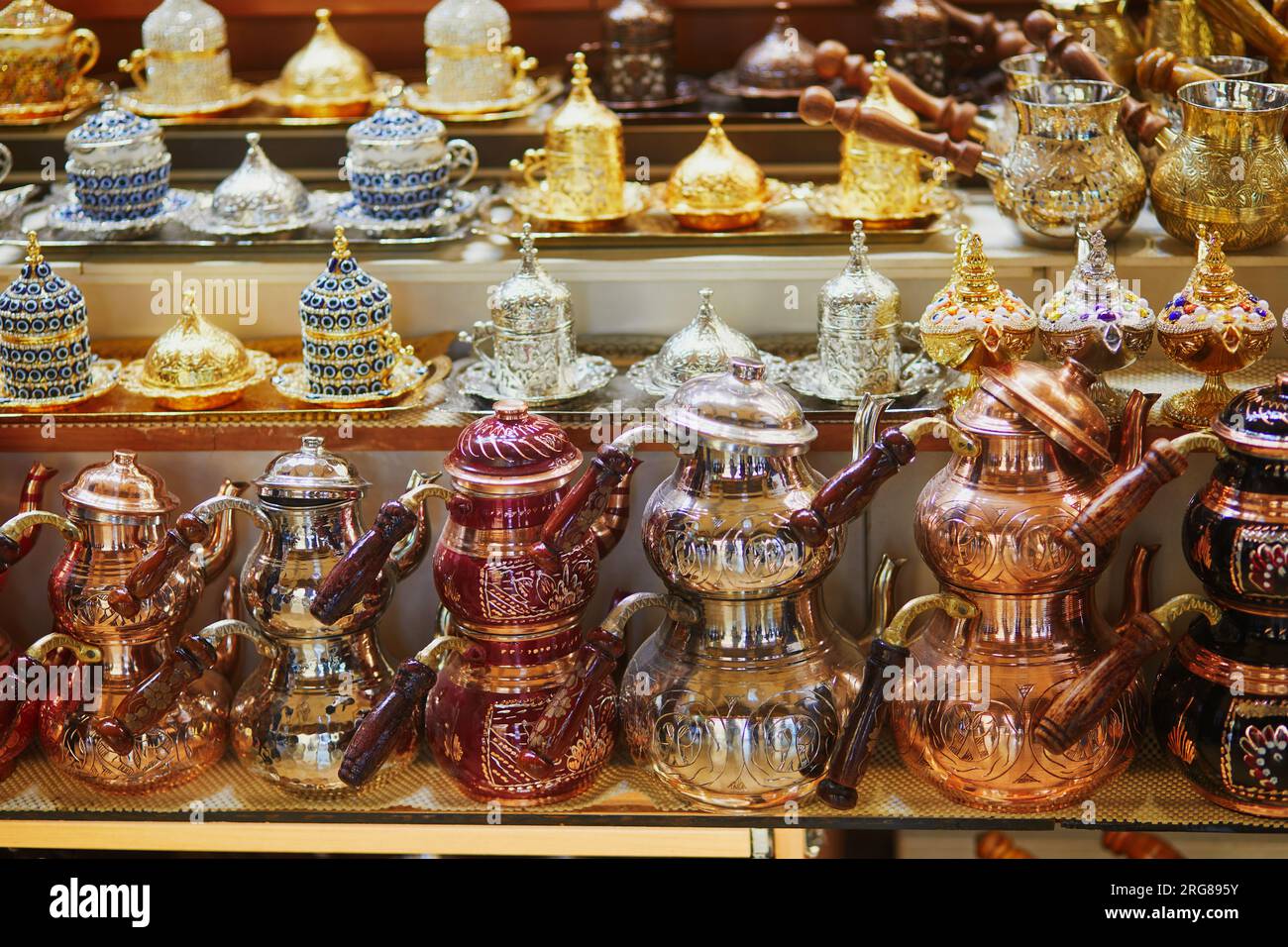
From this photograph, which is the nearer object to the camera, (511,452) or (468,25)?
(511,452)

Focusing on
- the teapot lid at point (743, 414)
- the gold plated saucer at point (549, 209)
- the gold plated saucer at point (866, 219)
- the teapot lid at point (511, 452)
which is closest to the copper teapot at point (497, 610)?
the teapot lid at point (511, 452)

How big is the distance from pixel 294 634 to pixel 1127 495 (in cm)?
98

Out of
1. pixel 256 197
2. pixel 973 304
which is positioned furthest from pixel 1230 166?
pixel 256 197

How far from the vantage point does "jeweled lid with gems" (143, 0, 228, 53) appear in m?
2.76

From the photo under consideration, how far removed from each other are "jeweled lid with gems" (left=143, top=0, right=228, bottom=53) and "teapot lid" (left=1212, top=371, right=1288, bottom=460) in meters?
1.72

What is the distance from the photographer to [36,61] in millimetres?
2775

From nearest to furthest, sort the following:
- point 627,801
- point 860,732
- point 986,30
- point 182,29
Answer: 1. point 860,732
2. point 627,801
3. point 182,29
4. point 986,30

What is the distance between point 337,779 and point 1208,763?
1018mm

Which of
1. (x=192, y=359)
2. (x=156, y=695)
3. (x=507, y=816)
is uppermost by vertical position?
(x=192, y=359)

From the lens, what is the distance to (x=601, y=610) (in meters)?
2.33

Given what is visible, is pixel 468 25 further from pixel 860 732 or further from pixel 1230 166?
pixel 860 732

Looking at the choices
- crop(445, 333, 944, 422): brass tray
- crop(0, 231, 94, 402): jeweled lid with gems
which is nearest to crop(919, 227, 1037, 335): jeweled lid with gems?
crop(445, 333, 944, 422): brass tray

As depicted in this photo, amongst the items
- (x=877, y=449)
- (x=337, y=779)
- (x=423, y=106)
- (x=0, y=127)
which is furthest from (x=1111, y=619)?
(x=0, y=127)
